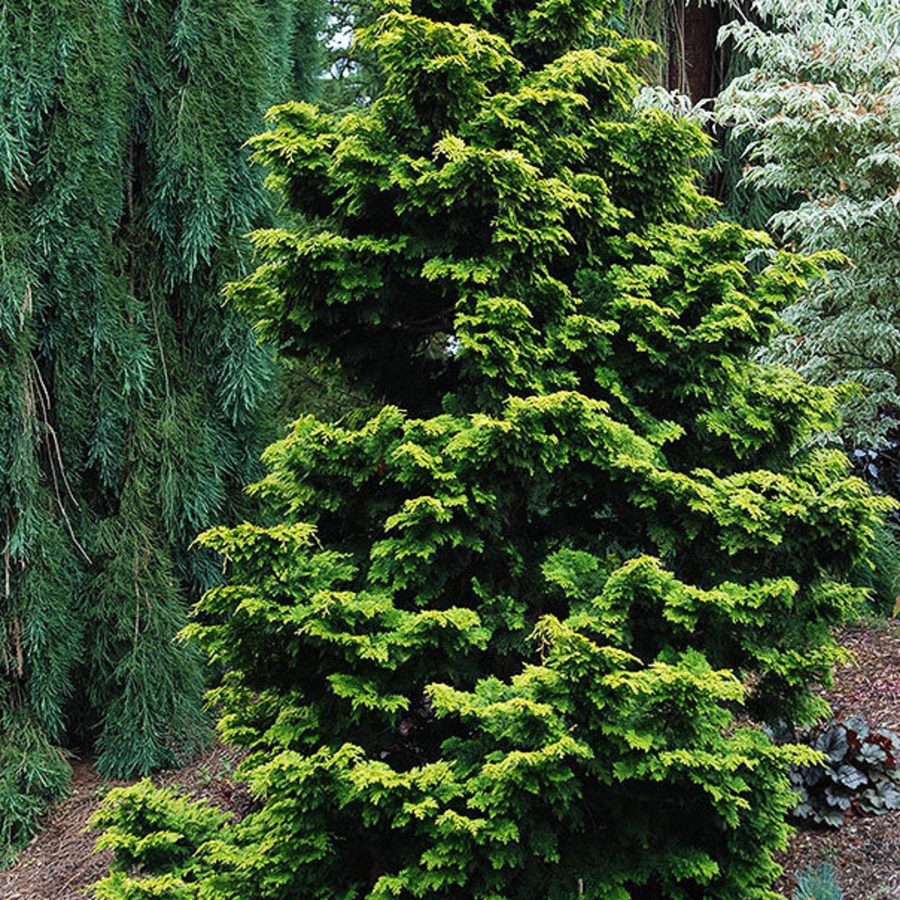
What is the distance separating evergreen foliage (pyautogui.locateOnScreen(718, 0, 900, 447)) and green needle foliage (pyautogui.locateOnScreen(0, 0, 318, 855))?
2.70m

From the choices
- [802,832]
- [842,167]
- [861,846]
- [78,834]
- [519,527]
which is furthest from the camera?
A: [842,167]

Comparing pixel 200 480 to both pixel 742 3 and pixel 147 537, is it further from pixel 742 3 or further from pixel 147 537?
pixel 742 3

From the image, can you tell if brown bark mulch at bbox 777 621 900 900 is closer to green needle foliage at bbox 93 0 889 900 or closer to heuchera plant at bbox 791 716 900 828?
heuchera plant at bbox 791 716 900 828

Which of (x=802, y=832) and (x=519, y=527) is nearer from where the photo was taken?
(x=519, y=527)

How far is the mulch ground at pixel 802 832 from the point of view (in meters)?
3.52

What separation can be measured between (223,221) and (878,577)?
398 cm

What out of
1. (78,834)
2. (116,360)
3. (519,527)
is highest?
(116,360)

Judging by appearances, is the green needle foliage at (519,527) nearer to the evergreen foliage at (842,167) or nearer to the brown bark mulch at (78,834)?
the brown bark mulch at (78,834)

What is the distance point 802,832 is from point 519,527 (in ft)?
5.88

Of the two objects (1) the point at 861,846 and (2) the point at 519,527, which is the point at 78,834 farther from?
(1) the point at 861,846

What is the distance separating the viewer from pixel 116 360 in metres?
4.94

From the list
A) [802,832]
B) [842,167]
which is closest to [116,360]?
[802,832]

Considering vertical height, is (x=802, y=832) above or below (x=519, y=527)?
below

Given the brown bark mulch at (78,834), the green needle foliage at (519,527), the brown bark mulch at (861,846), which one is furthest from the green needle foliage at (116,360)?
the brown bark mulch at (861,846)
